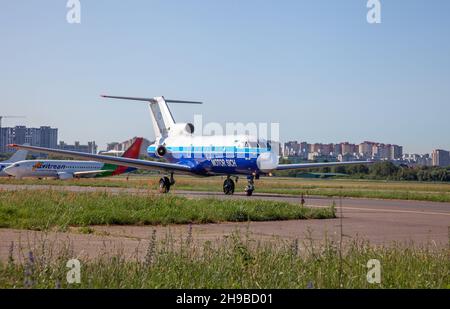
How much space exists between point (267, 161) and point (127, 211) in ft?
59.3

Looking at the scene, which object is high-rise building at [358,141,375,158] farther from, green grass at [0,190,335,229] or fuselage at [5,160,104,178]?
green grass at [0,190,335,229]

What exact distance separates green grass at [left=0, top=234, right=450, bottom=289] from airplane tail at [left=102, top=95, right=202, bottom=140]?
35516 mm

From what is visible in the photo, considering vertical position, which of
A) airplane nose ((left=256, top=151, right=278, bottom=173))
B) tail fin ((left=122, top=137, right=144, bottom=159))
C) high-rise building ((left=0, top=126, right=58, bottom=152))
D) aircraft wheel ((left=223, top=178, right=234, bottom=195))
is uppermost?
high-rise building ((left=0, top=126, right=58, bottom=152))

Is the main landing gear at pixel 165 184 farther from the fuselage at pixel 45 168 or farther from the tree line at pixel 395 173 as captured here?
the tree line at pixel 395 173

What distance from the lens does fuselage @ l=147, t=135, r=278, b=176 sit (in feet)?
121

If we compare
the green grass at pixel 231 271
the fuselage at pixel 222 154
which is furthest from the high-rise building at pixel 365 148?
the green grass at pixel 231 271

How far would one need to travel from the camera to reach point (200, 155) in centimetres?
4034

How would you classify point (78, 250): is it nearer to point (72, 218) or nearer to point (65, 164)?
point (72, 218)

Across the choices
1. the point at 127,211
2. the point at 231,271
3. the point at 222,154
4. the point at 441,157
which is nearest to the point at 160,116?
the point at 222,154

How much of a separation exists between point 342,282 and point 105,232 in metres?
7.92

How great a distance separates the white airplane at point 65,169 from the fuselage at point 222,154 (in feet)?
70.1

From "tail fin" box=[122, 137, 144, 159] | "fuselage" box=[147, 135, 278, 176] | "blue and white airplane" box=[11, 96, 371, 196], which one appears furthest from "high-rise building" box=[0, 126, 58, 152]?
"fuselage" box=[147, 135, 278, 176]
